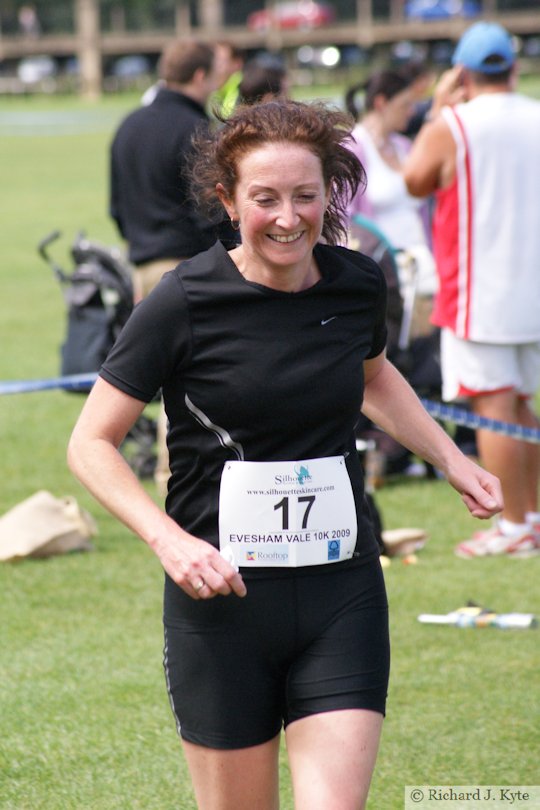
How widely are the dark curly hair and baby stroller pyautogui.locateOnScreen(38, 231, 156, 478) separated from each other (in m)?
5.29

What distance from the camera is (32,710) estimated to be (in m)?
5.36

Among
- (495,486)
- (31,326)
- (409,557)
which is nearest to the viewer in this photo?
(495,486)

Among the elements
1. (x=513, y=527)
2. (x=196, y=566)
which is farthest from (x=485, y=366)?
(x=196, y=566)

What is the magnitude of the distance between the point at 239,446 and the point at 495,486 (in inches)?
26.0

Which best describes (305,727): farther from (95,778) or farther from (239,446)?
(95,778)

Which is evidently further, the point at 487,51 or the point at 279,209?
the point at 487,51

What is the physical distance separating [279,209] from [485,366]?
401cm

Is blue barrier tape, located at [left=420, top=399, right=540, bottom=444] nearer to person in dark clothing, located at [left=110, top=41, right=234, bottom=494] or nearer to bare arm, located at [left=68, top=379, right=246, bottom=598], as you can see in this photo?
person in dark clothing, located at [left=110, top=41, right=234, bottom=494]

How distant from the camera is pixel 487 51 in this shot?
6898mm

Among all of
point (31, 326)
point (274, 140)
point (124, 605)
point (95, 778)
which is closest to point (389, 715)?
point (95, 778)

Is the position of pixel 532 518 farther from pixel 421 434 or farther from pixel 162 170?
pixel 421 434

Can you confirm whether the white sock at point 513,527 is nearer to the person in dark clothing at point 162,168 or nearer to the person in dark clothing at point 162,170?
the person in dark clothing at point 162,170

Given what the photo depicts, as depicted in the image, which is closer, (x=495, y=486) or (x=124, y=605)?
(x=495, y=486)

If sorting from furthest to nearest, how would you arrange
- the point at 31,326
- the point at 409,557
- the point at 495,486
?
the point at 31,326 → the point at 409,557 → the point at 495,486
